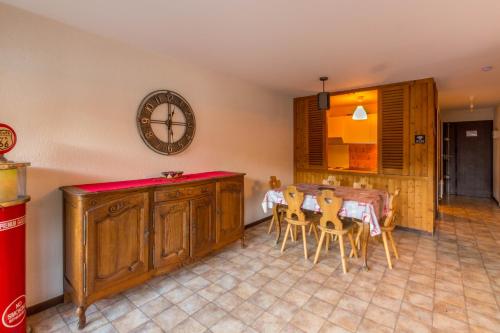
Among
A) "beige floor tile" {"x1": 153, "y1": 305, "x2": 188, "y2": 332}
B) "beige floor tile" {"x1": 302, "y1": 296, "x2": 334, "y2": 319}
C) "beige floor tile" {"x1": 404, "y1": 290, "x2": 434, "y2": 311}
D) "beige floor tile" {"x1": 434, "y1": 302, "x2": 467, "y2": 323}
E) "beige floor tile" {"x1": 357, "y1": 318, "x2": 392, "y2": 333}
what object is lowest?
"beige floor tile" {"x1": 153, "y1": 305, "x2": 188, "y2": 332}

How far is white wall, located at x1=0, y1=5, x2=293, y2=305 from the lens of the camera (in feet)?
6.83

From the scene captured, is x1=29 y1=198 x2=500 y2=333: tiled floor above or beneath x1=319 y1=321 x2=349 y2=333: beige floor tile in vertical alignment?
above

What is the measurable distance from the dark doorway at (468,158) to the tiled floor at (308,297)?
184 inches

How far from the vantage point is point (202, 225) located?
2945 millimetres

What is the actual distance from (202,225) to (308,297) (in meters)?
1.36

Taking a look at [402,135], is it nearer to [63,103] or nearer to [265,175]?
[265,175]

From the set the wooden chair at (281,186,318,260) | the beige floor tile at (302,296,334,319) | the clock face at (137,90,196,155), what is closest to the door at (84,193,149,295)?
the clock face at (137,90,196,155)

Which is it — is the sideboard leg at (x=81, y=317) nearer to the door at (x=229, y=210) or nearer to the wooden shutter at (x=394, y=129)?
the door at (x=229, y=210)

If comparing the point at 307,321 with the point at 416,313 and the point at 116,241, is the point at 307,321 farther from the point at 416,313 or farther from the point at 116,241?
the point at 116,241

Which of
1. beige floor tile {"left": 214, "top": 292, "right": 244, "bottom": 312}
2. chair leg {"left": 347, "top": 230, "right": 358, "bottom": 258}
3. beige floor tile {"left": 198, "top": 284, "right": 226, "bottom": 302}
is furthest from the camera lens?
chair leg {"left": 347, "top": 230, "right": 358, "bottom": 258}

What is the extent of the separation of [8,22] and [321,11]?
2528mm

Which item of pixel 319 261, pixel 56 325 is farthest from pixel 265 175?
pixel 56 325

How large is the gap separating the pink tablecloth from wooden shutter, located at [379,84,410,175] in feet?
4.11

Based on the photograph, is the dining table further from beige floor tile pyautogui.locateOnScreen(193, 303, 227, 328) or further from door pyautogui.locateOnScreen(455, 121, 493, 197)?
door pyautogui.locateOnScreen(455, 121, 493, 197)
